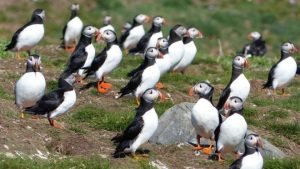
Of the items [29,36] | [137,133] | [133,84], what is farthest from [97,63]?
[137,133]

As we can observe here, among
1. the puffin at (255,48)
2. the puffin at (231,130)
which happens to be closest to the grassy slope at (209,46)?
the puffin at (255,48)

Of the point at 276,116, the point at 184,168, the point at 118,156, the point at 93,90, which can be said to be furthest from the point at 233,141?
the point at 93,90

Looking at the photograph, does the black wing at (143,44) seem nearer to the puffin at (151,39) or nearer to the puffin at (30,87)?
the puffin at (151,39)

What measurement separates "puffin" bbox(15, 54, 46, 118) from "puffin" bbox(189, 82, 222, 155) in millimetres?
2797

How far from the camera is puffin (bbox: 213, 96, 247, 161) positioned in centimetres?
1280

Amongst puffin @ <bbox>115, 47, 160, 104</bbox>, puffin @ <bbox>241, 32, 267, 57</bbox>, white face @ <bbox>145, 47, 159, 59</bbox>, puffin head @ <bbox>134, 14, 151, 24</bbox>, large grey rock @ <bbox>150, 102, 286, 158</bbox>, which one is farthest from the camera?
puffin @ <bbox>241, 32, 267, 57</bbox>

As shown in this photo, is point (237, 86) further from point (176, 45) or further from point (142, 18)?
point (142, 18)

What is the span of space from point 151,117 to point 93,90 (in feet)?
15.2

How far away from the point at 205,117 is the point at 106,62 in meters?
4.64

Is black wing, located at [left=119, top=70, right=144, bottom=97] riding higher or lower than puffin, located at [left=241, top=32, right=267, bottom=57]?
higher

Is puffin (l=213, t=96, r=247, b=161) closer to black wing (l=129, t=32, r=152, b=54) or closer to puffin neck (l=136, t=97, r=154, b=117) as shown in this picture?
puffin neck (l=136, t=97, r=154, b=117)

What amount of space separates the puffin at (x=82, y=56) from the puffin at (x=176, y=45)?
1.91 meters

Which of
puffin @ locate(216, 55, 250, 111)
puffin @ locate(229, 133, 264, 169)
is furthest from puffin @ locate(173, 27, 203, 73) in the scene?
puffin @ locate(229, 133, 264, 169)

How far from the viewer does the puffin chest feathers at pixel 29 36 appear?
19.5 metres
